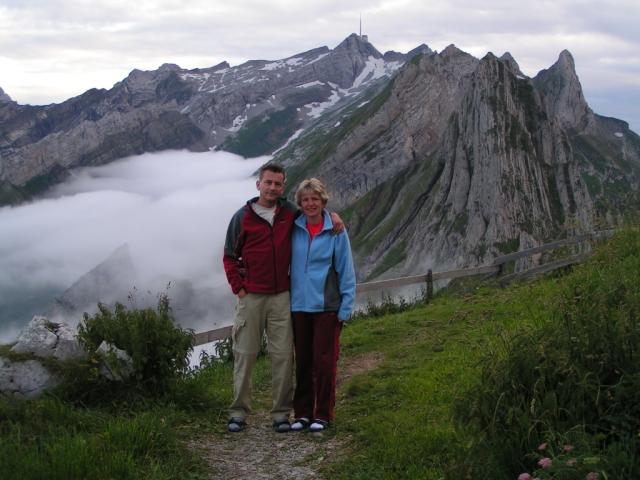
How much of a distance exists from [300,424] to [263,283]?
1.52 meters

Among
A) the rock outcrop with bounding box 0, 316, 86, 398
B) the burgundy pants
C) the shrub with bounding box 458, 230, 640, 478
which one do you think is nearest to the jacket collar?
the burgundy pants

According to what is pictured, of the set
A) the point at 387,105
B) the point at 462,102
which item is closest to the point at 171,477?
the point at 462,102

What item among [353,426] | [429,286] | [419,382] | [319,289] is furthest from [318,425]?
[429,286]

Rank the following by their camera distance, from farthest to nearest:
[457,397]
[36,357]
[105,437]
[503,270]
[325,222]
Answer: [503,270]
[325,222]
[36,357]
[105,437]
[457,397]

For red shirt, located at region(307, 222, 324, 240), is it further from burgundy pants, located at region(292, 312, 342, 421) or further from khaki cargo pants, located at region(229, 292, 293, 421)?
burgundy pants, located at region(292, 312, 342, 421)

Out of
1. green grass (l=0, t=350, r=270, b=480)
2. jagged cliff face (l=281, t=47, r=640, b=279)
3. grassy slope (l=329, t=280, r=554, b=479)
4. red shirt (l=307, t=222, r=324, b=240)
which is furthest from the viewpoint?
jagged cliff face (l=281, t=47, r=640, b=279)

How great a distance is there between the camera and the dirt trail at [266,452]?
18.9ft

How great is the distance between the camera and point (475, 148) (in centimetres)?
7312

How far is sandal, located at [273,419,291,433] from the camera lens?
6828mm

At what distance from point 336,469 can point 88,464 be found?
2058mm

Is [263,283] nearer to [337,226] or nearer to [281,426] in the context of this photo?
[337,226]

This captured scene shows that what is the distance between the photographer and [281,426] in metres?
6.84

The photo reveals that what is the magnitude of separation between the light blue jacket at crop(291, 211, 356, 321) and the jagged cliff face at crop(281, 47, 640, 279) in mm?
33707

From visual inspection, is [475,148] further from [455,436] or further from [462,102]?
[455,436]
